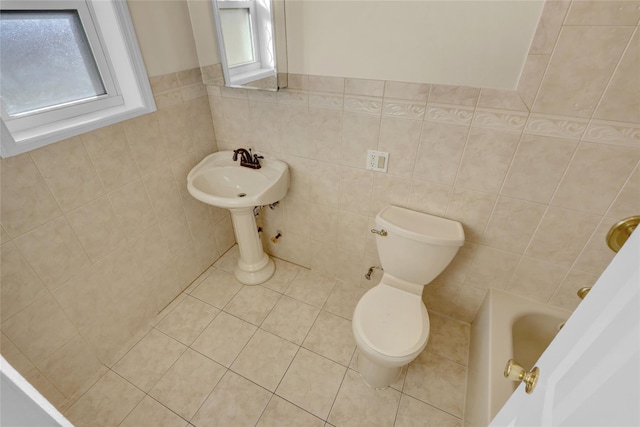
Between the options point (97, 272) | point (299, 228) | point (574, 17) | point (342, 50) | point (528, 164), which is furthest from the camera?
point (299, 228)

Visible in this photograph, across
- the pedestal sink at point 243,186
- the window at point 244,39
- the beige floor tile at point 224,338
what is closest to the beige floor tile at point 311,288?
the pedestal sink at point 243,186

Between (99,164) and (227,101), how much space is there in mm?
734

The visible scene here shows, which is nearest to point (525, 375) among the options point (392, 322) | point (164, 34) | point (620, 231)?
point (620, 231)

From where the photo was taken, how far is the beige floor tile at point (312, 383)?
4.72 ft

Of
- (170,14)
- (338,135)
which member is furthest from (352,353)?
(170,14)

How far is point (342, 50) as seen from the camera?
131 centimetres

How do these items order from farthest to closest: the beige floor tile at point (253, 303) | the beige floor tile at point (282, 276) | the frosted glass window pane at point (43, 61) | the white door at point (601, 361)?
the beige floor tile at point (282, 276) → the beige floor tile at point (253, 303) → the frosted glass window pane at point (43, 61) → the white door at point (601, 361)

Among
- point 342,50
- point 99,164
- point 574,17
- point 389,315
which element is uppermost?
point 574,17

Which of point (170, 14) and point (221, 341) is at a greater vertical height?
point (170, 14)

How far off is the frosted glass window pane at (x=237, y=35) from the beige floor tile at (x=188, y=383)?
63.0 inches

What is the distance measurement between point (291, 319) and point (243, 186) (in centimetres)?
87

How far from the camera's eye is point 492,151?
1238mm

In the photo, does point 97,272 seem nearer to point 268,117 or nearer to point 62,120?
point 62,120

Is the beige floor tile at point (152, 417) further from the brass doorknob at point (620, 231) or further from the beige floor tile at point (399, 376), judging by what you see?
the brass doorknob at point (620, 231)
